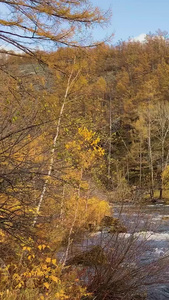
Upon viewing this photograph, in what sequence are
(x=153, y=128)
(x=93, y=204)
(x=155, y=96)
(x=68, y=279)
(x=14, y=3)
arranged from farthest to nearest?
(x=155, y=96)
(x=153, y=128)
(x=93, y=204)
(x=68, y=279)
(x=14, y=3)

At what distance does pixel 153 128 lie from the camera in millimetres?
28797

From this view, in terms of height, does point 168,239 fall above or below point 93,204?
below

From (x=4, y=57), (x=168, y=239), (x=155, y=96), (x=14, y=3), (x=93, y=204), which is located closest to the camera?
(x=14, y=3)

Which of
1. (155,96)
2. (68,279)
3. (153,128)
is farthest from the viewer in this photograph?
(155,96)

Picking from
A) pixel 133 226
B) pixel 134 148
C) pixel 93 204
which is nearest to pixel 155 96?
pixel 134 148

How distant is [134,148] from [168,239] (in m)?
20.6

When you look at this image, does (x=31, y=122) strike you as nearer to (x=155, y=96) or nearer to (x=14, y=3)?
(x=14, y=3)

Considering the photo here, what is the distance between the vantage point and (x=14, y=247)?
5.20m

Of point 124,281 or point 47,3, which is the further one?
point 124,281

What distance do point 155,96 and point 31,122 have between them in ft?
118

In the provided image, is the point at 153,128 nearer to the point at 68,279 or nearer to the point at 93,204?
the point at 93,204

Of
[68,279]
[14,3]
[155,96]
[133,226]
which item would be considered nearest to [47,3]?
[14,3]

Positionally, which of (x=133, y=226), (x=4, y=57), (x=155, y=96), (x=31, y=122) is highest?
(x=155, y=96)

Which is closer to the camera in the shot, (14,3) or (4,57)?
(14,3)
